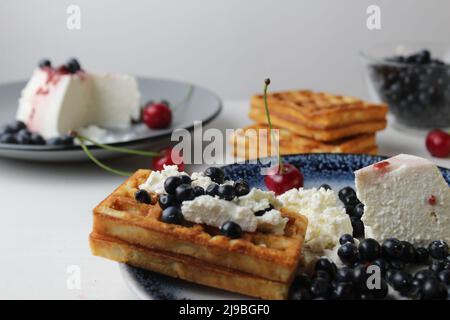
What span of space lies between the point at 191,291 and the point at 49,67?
1701 mm

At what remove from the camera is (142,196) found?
5.22 feet

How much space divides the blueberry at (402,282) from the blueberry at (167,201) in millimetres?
495

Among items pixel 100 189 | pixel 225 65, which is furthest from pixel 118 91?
pixel 225 65

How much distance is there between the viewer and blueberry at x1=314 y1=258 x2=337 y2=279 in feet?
4.87

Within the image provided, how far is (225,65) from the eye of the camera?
194 inches

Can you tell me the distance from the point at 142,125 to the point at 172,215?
58.4 inches

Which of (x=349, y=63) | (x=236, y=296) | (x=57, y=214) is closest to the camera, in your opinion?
(x=236, y=296)

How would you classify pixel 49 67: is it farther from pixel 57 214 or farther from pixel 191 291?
pixel 191 291

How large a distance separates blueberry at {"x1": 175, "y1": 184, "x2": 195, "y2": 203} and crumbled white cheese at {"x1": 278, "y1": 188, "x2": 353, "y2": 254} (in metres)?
0.28

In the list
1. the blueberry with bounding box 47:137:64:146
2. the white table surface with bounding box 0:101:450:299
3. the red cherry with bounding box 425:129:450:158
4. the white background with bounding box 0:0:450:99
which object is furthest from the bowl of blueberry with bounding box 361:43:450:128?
the white background with bounding box 0:0:450:99

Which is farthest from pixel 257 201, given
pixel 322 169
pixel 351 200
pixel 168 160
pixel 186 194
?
pixel 168 160

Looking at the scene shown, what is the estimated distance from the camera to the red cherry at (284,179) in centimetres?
208

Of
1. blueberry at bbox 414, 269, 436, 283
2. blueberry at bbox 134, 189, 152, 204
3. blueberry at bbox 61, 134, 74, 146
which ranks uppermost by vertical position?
blueberry at bbox 134, 189, 152, 204

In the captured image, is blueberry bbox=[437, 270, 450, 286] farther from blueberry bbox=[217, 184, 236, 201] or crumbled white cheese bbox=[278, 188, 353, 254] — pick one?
blueberry bbox=[217, 184, 236, 201]
